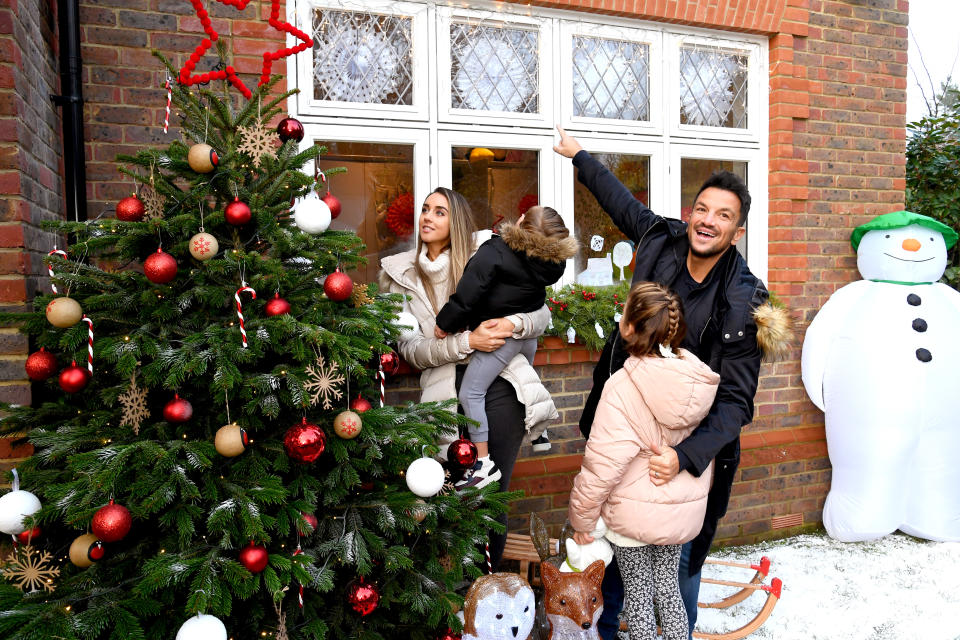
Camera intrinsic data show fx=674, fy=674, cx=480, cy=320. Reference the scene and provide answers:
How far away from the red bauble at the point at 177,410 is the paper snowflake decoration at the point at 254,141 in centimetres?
88

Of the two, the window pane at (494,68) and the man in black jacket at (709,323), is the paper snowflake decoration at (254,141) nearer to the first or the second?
the man in black jacket at (709,323)

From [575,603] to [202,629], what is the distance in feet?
4.52

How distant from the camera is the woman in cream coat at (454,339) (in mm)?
3094

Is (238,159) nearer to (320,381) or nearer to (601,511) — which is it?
(320,381)

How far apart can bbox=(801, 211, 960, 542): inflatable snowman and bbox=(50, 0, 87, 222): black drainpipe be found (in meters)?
Result: 4.44

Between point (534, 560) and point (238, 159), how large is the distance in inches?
91.9

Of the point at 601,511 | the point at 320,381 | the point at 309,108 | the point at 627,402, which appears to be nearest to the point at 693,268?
the point at 627,402

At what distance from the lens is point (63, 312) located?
2.15 m

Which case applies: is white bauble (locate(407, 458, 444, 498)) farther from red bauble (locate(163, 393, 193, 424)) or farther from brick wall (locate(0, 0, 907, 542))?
brick wall (locate(0, 0, 907, 542))

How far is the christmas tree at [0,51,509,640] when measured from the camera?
6.70 ft

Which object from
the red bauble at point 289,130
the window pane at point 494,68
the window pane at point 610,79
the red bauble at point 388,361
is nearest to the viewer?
the red bauble at point 289,130

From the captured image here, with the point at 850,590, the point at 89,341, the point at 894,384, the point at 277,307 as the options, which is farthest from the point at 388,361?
the point at 894,384

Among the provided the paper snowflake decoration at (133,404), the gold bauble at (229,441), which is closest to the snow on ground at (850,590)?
the gold bauble at (229,441)

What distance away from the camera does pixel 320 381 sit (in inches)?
90.0
